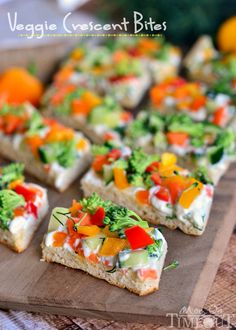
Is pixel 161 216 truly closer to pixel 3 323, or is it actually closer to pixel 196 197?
pixel 196 197

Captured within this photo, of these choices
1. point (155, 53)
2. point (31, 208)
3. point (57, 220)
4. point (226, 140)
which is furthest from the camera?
point (155, 53)

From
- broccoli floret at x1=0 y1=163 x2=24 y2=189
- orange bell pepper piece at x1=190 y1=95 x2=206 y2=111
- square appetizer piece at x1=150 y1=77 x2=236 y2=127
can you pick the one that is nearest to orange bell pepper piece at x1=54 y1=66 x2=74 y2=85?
square appetizer piece at x1=150 y1=77 x2=236 y2=127

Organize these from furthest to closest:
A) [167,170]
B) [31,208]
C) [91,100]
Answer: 1. [91,100]
2. [167,170]
3. [31,208]

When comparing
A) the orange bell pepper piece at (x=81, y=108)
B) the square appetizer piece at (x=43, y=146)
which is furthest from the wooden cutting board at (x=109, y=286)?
the orange bell pepper piece at (x=81, y=108)

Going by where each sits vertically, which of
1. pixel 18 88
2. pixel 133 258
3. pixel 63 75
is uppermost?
pixel 63 75

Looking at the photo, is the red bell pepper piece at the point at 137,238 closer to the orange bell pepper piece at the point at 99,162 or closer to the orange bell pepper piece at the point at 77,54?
the orange bell pepper piece at the point at 99,162

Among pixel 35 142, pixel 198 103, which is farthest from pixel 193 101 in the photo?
pixel 35 142

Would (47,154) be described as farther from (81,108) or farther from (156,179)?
(156,179)

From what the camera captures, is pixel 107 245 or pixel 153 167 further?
pixel 153 167

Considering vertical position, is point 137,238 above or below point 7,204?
below
